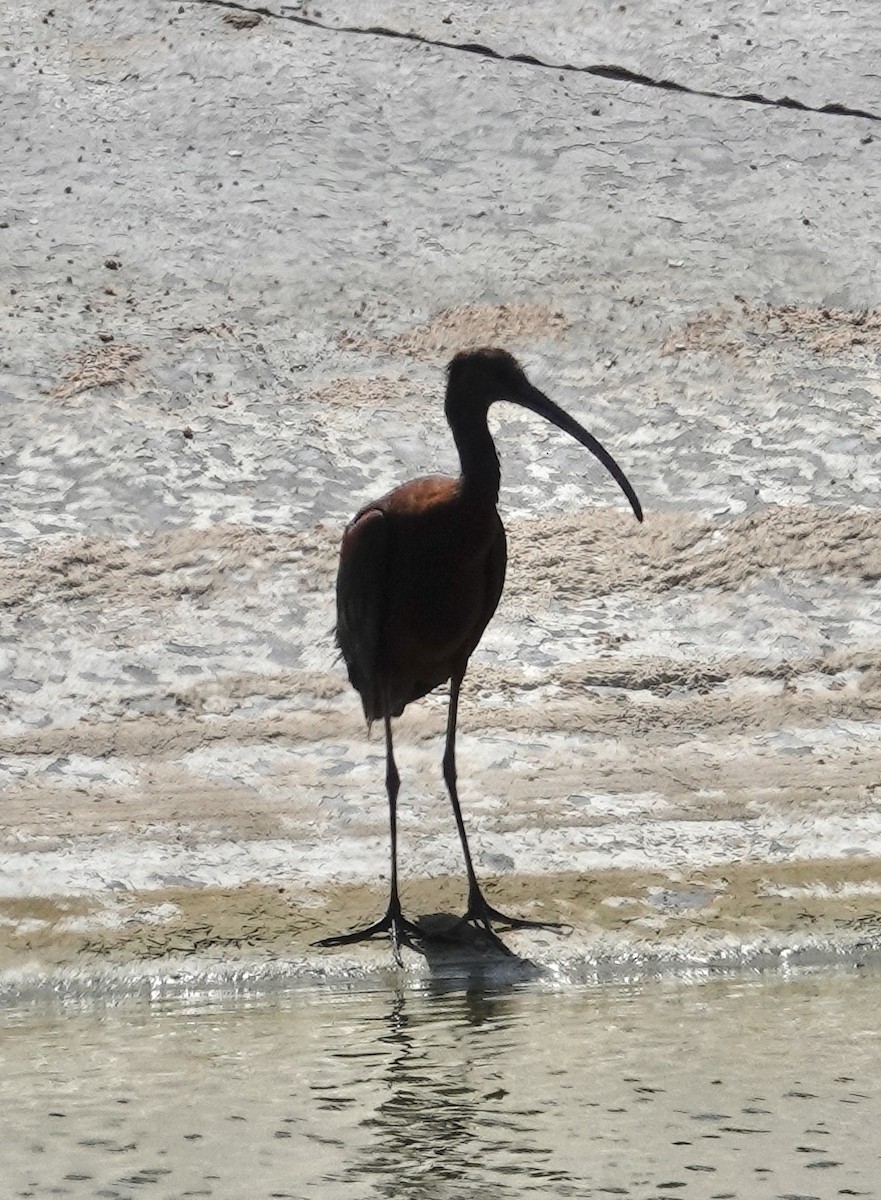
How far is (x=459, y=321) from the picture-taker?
1180 centimetres

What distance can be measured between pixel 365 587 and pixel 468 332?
19.6 feet

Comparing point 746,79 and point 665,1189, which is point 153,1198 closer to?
point 665,1189

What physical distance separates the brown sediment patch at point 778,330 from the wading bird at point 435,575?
5.16 m

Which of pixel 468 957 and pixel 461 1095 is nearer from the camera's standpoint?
pixel 461 1095

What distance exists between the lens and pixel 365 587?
19.6 feet

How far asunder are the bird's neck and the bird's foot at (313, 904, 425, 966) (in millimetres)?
1281

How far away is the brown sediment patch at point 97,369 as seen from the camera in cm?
1073

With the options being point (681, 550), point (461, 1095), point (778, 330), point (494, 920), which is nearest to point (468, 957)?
point (494, 920)

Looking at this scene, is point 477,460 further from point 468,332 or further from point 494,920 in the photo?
point 468,332

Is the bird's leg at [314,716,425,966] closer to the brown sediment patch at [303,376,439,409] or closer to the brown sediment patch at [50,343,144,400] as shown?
the brown sediment patch at [303,376,439,409]

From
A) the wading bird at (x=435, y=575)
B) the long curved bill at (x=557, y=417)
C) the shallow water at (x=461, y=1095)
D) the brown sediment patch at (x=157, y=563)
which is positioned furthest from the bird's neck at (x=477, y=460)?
the brown sediment patch at (x=157, y=563)

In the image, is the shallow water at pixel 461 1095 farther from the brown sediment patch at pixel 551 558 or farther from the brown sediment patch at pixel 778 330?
the brown sediment patch at pixel 778 330

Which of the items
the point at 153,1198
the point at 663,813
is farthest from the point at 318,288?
the point at 153,1198

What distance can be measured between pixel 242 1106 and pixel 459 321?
27.3 ft
